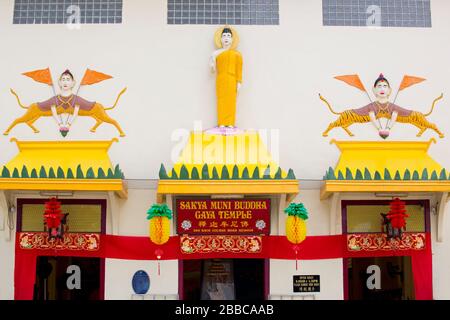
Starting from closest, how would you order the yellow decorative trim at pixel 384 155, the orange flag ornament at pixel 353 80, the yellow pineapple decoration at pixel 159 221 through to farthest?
the yellow pineapple decoration at pixel 159 221, the yellow decorative trim at pixel 384 155, the orange flag ornament at pixel 353 80

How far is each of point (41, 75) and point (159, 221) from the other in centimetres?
315

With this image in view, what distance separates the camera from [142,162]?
31.0ft

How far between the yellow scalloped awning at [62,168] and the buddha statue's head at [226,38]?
7.48 ft

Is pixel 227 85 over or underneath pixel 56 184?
over

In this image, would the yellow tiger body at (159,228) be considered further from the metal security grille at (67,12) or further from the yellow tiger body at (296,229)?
the metal security grille at (67,12)

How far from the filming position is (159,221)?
333 inches

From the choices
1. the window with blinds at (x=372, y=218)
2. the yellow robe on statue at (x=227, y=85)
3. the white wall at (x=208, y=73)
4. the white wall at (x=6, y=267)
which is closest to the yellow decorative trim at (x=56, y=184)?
the white wall at (x=208, y=73)

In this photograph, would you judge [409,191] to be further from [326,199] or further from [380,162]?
[326,199]

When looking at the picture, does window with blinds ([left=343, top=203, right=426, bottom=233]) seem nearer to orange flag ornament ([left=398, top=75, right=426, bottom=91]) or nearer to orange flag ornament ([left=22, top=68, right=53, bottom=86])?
orange flag ornament ([left=398, top=75, right=426, bottom=91])

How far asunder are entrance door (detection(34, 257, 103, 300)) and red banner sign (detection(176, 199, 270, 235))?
222 centimetres

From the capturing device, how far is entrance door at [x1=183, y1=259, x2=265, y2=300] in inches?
376

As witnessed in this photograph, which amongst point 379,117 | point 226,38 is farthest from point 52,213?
point 379,117

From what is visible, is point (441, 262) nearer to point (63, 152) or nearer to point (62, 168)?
point (62, 168)

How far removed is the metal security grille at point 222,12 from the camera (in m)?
9.79
